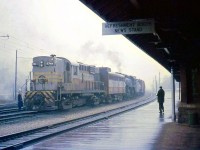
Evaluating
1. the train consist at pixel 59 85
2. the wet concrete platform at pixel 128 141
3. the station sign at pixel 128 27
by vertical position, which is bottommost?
the wet concrete platform at pixel 128 141

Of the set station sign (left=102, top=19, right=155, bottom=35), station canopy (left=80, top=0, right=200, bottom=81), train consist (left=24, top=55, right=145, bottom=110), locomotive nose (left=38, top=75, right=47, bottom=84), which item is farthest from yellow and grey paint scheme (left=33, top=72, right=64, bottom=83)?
station sign (left=102, top=19, right=155, bottom=35)

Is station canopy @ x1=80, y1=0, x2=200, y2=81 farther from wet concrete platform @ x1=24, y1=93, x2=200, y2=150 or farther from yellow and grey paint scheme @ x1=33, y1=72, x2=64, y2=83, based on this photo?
yellow and grey paint scheme @ x1=33, y1=72, x2=64, y2=83

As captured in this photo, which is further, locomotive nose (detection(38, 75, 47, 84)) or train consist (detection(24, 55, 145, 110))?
locomotive nose (detection(38, 75, 47, 84))

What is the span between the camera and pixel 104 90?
115 ft

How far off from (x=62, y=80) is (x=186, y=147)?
629 inches

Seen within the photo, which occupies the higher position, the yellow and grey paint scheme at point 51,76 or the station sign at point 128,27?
the station sign at point 128,27

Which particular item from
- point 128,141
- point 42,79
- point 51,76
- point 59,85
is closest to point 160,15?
point 128,141

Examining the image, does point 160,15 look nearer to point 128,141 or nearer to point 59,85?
point 128,141

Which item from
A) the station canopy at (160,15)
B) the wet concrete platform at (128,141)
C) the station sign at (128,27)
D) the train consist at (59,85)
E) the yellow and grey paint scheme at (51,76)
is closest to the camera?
the station canopy at (160,15)

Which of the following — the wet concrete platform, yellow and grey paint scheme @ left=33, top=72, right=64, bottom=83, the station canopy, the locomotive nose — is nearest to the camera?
the station canopy

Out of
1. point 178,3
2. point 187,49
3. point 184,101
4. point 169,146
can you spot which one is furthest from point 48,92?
point 178,3

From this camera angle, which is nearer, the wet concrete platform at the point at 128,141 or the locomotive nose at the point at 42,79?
the wet concrete platform at the point at 128,141

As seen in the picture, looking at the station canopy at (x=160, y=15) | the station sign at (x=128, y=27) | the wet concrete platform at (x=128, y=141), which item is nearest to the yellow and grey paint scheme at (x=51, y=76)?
the wet concrete platform at (x=128, y=141)

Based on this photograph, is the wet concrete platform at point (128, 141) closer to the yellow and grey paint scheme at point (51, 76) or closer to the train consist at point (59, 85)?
the train consist at point (59, 85)
